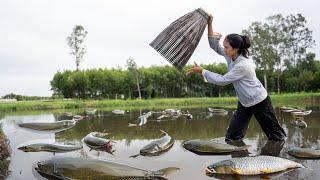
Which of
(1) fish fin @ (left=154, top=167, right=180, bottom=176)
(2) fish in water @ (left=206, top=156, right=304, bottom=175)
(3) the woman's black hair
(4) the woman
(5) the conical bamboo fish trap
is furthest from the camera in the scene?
(5) the conical bamboo fish trap

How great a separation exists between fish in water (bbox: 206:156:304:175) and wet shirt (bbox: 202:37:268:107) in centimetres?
145

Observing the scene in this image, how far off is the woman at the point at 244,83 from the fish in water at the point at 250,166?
1447 mm

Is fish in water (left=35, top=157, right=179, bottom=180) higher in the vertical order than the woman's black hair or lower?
lower

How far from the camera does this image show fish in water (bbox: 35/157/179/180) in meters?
5.53

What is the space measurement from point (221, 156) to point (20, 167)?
128 inches

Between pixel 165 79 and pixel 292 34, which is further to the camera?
pixel 165 79

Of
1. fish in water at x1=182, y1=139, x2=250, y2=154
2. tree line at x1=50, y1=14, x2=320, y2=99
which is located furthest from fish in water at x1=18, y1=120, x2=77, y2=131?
tree line at x1=50, y1=14, x2=320, y2=99

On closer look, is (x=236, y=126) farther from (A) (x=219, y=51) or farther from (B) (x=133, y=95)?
(B) (x=133, y=95)

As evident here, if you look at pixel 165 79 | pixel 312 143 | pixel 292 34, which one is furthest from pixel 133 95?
pixel 312 143

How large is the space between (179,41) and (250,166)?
263 centimetres

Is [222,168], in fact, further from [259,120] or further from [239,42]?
[239,42]

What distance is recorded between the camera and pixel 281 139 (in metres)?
7.70

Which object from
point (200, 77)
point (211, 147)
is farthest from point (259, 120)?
point (200, 77)

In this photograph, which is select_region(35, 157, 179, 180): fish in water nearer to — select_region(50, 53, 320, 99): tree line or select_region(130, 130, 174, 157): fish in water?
select_region(130, 130, 174, 157): fish in water
